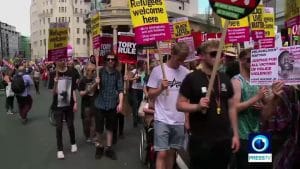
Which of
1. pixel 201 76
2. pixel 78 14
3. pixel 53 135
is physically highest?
pixel 78 14

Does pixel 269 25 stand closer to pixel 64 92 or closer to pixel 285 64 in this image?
pixel 64 92

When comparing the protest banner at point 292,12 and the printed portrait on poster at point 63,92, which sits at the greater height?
the protest banner at point 292,12

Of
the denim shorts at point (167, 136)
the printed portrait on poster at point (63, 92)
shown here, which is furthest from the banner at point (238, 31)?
the denim shorts at point (167, 136)

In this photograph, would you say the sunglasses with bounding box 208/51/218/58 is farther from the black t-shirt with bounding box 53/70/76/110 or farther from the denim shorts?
the black t-shirt with bounding box 53/70/76/110

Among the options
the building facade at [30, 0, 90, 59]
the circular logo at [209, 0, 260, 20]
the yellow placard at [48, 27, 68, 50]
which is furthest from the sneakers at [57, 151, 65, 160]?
the building facade at [30, 0, 90, 59]

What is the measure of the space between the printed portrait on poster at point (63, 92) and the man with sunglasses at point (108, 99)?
0.76 meters

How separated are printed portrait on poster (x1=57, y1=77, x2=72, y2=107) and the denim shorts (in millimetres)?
3672

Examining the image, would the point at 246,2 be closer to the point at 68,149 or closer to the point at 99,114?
the point at 99,114

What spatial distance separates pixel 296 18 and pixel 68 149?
18.1 ft

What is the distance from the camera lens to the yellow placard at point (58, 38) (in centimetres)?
1187

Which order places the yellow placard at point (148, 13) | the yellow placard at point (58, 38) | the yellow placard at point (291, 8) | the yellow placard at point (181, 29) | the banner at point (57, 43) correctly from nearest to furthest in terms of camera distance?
the yellow placard at point (291, 8) → the yellow placard at point (148, 13) → the banner at point (57, 43) → the yellow placard at point (58, 38) → the yellow placard at point (181, 29)

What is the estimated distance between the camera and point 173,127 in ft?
22.6

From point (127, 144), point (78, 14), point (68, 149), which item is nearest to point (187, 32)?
point (127, 144)

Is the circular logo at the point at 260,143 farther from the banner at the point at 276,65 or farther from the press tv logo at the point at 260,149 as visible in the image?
the banner at the point at 276,65
